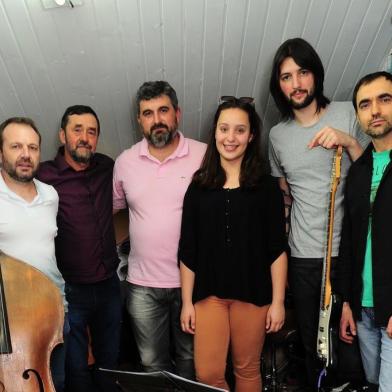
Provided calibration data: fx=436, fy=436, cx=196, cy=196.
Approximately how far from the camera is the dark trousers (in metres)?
1.78

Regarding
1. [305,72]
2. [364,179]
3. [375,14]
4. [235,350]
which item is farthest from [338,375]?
[375,14]

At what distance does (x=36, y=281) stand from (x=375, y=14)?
1.80m

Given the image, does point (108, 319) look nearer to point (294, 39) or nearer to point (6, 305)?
point (6, 305)

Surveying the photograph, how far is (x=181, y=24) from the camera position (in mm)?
1903

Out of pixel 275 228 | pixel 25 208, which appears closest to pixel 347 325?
pixel 275 228

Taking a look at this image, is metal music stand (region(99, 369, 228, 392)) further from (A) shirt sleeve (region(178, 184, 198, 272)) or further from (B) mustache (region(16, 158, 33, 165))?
(B) mustache (region(16, 158, 33, 165))

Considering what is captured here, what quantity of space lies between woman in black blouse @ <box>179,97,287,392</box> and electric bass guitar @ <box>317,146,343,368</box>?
0.16 meters

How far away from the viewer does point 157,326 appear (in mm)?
1907

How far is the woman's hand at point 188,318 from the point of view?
175 cm

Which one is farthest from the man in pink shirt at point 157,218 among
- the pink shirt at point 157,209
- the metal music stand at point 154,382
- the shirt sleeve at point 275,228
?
the shirt sleeve at point 275,228

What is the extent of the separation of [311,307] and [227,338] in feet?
1.26

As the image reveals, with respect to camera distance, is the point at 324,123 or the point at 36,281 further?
the point at 324,123

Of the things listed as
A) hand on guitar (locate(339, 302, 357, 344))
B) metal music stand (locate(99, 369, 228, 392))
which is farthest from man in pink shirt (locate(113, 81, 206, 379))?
hand on guitar (locate(339, 302, 357, 344))

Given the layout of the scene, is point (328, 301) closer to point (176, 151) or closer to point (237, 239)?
point (237, 239)
